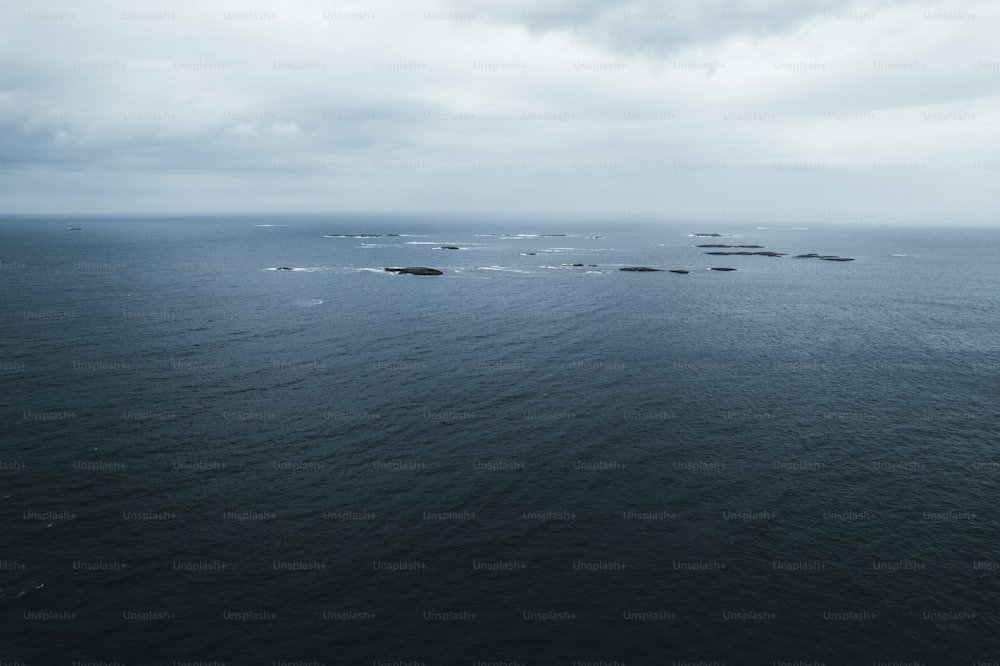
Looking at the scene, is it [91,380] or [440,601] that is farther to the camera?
[91,380]

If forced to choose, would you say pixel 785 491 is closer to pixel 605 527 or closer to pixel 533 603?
pixel 605 527

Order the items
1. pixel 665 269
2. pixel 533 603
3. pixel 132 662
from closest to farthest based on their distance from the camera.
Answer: pixel 132 662
pixel 533 603
pixel 665 269

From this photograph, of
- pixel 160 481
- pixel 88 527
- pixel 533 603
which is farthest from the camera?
pixel 160 481

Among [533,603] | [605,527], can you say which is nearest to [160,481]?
[533,603]

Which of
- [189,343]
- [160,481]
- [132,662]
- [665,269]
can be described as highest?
[665,269]

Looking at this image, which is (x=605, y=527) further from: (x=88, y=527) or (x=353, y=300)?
(x=353, y=300)

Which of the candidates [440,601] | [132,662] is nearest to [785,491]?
[440,601]

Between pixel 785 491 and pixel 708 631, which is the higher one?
pixel 785 491
